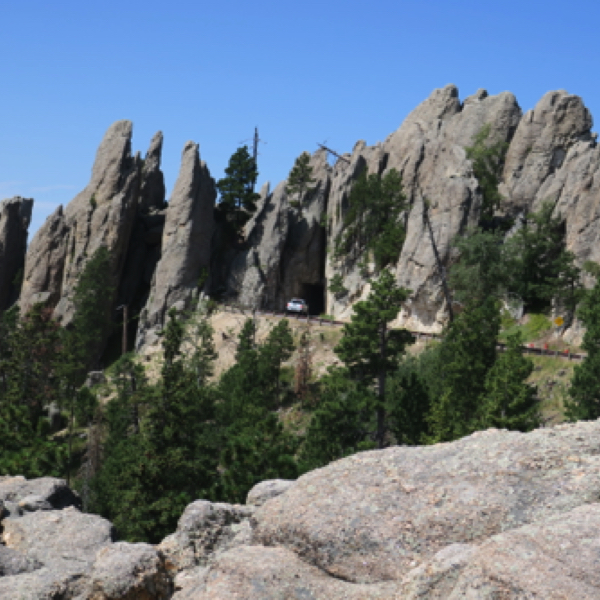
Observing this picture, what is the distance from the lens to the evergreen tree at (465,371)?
35.3m

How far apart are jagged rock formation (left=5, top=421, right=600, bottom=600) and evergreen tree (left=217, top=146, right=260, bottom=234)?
66.8 meters

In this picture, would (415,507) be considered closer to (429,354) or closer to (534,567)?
(534,567)

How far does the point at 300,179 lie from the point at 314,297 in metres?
12.7

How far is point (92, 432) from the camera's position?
52906mm

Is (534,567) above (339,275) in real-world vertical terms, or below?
below

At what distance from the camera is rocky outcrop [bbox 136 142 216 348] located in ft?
237

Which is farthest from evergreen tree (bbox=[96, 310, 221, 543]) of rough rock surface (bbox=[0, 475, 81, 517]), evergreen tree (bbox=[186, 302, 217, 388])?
evergreen tree (bbox=[186, 302, 217, 388])

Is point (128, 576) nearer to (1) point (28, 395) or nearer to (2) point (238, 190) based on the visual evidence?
(1) point (28, 395)

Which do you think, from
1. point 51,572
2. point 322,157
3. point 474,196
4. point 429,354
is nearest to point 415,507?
point 51,572

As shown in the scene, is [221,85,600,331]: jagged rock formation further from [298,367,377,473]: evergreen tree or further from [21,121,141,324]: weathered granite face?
[298,367,377,473]: evergreen tree

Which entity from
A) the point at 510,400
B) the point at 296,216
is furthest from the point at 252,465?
the point at 296,216

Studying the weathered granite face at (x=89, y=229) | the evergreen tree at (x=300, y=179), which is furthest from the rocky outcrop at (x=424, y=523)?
the evergreen tree at (x=300, y=179)

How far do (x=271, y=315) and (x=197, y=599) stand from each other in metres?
58.0

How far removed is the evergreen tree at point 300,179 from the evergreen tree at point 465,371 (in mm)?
44015
